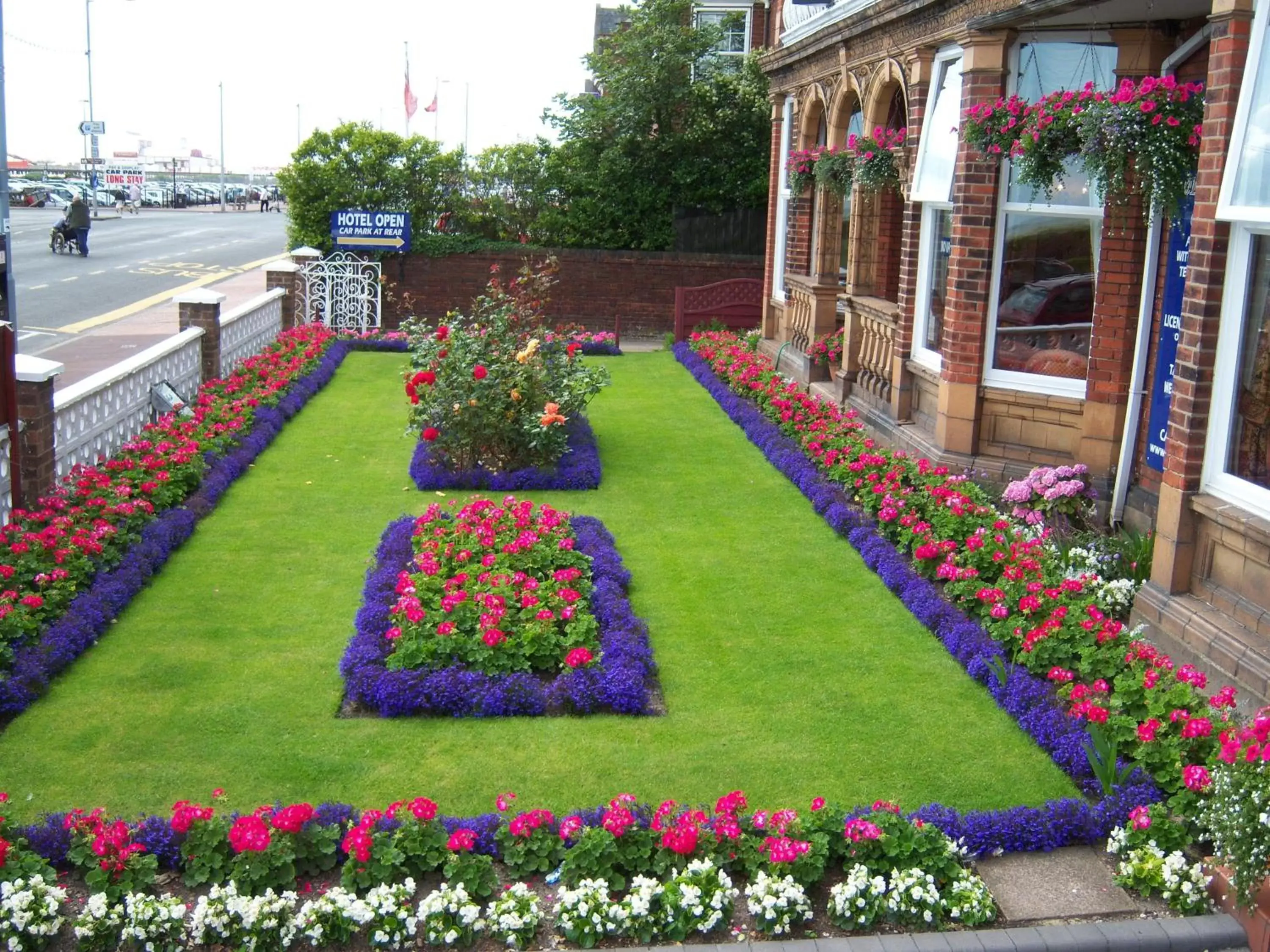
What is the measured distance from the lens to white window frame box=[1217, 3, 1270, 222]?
6359 millimetres

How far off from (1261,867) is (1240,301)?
3103 mm

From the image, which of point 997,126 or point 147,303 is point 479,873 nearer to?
point 997,126

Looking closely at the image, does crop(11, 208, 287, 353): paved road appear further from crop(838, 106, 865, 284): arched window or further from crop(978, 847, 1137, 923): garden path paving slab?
crop(978, 847, 1137, 923): garden path paving slab

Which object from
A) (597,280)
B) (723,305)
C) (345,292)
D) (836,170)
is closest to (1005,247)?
(836,170)

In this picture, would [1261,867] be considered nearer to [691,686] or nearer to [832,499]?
[691,686]

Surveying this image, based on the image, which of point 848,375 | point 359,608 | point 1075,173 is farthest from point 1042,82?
point 359,608

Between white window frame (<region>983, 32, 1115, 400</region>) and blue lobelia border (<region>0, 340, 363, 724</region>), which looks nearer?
blue lobelia border (<region>0, 340, 363, 724</region>)

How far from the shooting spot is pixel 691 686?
23.1 feet

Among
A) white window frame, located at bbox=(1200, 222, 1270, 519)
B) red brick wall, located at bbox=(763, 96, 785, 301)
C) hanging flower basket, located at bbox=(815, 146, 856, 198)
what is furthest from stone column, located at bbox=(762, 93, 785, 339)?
white window frame, located at bbox=(1200, 222, 1270, 519)

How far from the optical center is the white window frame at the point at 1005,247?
9.45m

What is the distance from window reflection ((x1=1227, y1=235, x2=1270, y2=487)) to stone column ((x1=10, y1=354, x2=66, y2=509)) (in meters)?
7.39

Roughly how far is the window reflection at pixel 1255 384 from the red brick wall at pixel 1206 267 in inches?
5.7

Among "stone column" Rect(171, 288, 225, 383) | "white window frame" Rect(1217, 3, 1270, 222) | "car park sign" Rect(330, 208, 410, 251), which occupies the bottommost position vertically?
"stone column" Rect(171, 288, 225, 383)

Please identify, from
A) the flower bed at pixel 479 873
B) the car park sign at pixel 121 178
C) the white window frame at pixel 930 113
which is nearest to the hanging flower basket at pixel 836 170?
the white window frame at pixel 930 113
